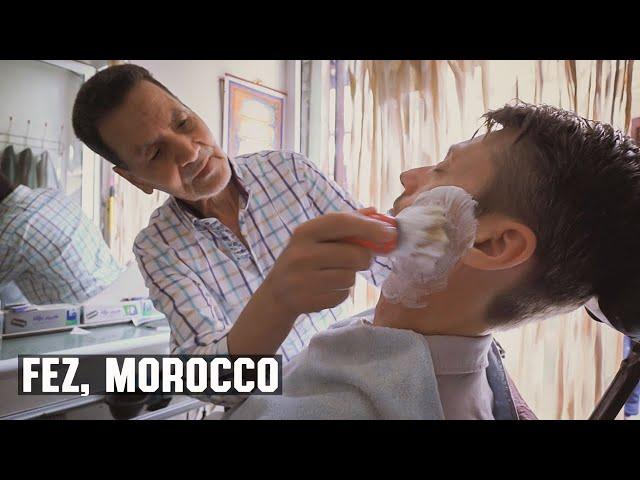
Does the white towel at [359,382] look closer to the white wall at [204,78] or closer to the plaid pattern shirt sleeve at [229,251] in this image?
the plaid pattern shirt sleeve at [229,251]

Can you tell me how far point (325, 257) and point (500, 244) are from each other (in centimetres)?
32

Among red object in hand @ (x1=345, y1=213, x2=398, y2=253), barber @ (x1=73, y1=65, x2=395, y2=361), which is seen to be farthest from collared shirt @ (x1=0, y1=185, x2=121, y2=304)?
red object in hand @ (x1=345, y1=213, x2=398, y2=253)

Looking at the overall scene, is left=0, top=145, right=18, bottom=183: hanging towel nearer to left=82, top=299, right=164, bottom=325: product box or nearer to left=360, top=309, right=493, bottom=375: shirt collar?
left=82, top=299, right=164, bottom=325: product box

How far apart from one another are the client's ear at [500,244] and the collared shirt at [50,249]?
1.42 meters

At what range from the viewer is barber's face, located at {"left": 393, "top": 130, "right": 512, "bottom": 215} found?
69 cm

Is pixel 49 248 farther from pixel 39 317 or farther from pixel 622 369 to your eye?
pixel 622 369

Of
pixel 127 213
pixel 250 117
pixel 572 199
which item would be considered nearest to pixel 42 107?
pixel 127 213

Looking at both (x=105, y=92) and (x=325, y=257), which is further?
(x=105, y=92)

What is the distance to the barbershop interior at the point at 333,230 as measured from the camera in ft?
2.16

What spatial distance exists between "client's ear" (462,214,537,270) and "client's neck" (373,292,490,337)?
84mm

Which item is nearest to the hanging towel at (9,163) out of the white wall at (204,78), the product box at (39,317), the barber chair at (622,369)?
the product box at (39,317)

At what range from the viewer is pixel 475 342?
74cm

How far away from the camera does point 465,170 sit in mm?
707
